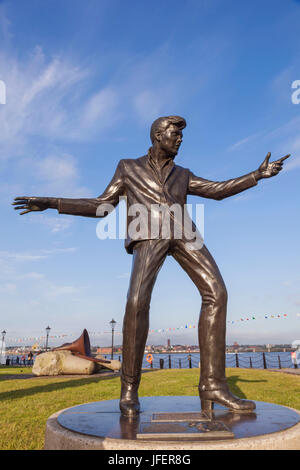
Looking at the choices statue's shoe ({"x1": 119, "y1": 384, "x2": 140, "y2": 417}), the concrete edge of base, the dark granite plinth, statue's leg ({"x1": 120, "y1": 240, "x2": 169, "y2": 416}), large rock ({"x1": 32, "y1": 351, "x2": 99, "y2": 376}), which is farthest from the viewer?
large rock ({"x1": 32, "y1": 351, "x2": 99, "y2": 376})

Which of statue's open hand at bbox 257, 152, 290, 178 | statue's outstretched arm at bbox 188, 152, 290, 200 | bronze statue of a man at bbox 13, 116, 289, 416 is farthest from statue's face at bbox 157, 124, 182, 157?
statue's open hand at bbox 257, 152, 290, 178

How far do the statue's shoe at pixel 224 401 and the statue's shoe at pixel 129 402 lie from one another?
64 centimetres

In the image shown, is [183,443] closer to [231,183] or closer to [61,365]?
[231,183]

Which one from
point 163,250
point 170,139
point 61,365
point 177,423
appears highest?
point 170,139

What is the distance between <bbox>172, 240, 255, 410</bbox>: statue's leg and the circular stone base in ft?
0.61

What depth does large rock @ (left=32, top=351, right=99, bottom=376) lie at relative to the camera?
632 inches

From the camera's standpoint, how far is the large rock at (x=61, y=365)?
52.6 ft

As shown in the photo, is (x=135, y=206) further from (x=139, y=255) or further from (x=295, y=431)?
(x=295, y=431)

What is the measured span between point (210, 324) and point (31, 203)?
7.34ft

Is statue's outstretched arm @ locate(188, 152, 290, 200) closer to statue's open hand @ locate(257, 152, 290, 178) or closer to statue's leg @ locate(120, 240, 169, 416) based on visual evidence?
statue's open hand @ locate(257, 152, 290, 178)

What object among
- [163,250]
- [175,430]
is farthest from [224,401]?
[163,250]

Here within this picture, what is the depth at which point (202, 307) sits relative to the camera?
354 cm

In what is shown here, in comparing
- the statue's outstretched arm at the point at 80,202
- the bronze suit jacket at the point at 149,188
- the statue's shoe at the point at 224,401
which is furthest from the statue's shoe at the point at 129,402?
the statue's outstretched arm at the point at 80,202

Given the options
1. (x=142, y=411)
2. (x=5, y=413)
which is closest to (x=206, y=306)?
(x=142, y=411)
